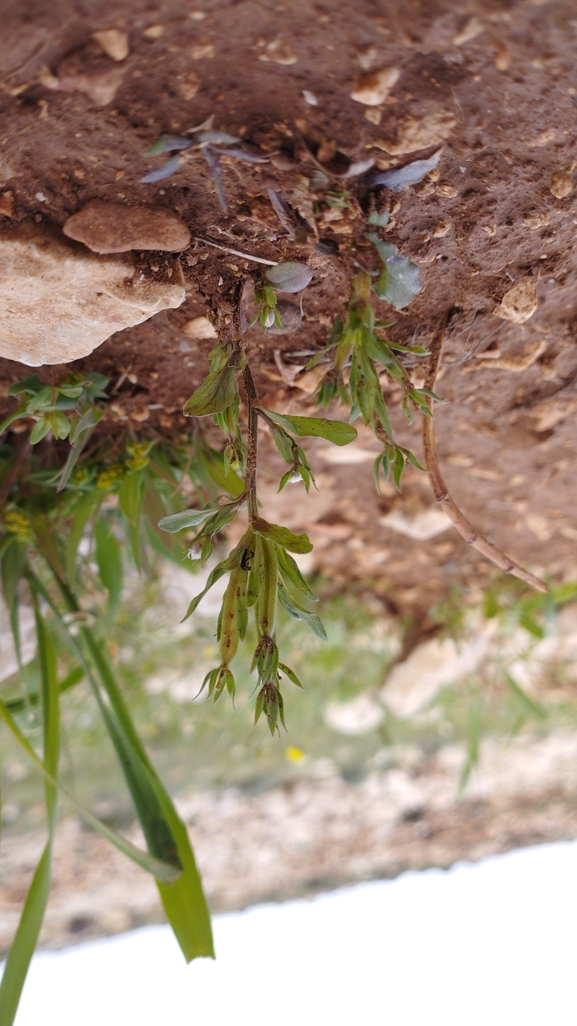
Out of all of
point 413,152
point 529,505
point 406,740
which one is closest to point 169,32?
point 413,152

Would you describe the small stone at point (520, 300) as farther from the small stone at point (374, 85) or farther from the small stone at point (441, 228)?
the small stone at point (374, 85)

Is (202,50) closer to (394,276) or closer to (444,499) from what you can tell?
(394,276)

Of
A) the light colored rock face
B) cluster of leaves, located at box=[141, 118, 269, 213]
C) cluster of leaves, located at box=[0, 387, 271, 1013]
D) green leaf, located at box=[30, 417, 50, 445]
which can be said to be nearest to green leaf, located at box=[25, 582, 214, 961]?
cluster of leaves, located at box=[0, 387, 271, 1013]

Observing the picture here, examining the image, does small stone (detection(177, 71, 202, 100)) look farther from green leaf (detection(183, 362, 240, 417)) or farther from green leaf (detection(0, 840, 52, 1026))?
green leaf (detection(0, 840, 52, 1026))

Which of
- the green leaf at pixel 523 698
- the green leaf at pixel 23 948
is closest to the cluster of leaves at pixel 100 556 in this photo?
the green leaf at pixel 23 948

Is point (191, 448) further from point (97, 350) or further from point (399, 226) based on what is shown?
point (399, 226)
